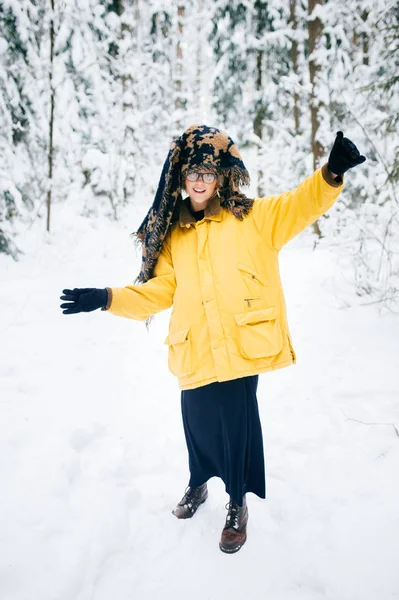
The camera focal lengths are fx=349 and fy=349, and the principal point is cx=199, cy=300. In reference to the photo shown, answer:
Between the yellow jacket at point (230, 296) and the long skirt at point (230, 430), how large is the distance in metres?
0.16

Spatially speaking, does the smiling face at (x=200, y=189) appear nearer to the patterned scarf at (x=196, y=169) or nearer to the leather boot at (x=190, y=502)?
the patterned scarf at (x=196, y=169)

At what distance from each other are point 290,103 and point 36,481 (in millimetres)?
15687

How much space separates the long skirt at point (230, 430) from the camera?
2.20m

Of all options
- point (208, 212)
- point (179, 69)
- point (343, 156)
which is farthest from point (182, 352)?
point (179, 69)

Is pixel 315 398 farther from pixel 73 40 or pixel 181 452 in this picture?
pixel 73 40

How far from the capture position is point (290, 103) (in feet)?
46.7

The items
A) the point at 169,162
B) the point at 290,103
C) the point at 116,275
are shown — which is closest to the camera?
the point at 169,162

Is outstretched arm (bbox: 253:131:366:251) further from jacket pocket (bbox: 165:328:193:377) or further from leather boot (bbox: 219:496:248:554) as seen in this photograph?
leather boot (bbox: 219:496:248:554)

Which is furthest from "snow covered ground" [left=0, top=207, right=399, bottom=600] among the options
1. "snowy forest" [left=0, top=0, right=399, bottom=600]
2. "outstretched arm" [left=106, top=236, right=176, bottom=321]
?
"outstretched arm" [left=106, top=236, right=176, bottom=321]

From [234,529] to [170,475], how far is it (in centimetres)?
81

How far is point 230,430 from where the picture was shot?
222 cm

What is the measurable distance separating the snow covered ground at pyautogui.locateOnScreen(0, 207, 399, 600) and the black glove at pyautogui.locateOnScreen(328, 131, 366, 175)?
87.4 inches

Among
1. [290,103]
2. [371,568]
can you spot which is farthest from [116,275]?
[290,103]

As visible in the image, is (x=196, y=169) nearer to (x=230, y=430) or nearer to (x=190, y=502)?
(x=230, y=430)
